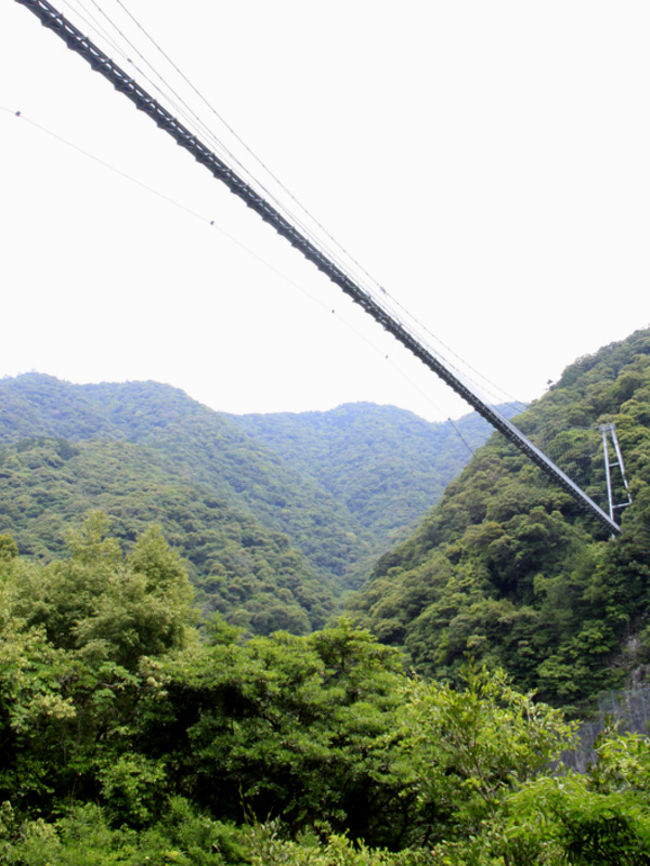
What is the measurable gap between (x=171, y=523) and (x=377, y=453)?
Answer: 77358 millimetres

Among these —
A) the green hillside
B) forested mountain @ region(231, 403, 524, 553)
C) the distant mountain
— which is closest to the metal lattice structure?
the distant mountain

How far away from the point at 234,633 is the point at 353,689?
10.6 ft

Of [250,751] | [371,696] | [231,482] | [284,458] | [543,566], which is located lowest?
[231,482]

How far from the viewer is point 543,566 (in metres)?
29.5

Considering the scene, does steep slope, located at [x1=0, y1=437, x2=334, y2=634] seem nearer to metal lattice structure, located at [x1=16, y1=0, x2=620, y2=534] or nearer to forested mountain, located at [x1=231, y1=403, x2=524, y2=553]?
forested mountain, located at [x1=231, y1=403, x2=524, y2=553]

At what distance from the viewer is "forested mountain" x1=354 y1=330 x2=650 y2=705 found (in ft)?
77.3

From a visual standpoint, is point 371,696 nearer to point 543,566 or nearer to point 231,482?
point 543,566

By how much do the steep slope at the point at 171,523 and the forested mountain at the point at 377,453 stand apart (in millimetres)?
28009

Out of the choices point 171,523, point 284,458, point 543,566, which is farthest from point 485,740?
point 284,458

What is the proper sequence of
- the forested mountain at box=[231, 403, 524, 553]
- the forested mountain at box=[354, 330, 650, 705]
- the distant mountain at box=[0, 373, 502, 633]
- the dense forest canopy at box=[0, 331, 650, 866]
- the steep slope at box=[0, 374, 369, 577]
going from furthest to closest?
the forested mountain at box=[231, 403, 524, 553], the steep slope at box=[0, 374, 369, 577], the distant mountain at box=[0, 373, 502, 633], the forested mountain at box=[354, 330, 650, 705], the dense forest canopy at box=[0, 331, 650, 866]

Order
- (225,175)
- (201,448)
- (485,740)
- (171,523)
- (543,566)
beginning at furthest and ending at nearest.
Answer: (201,448)
(171,523)
(543,566)
(225,175)
(485,740)

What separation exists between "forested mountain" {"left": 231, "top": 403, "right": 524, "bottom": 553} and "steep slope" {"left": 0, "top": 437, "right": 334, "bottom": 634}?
28.0 metres

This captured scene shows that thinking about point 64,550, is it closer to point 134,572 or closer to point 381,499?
point 134,572

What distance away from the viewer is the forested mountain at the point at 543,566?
2355cm
